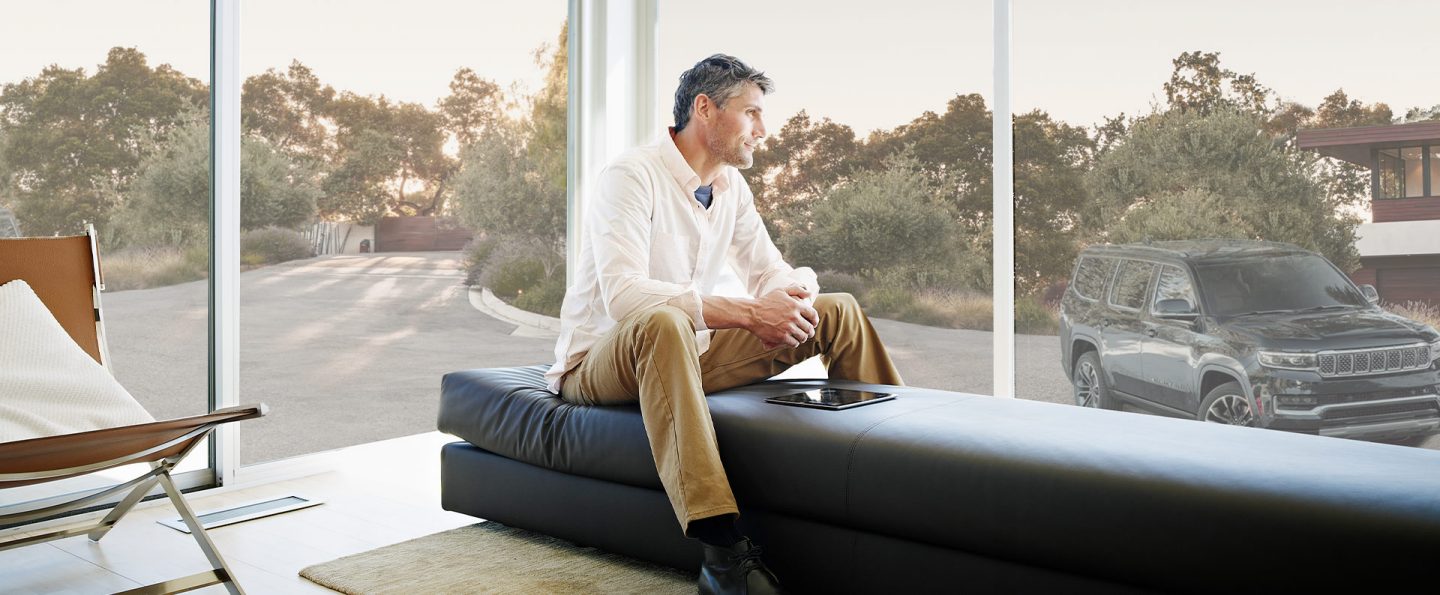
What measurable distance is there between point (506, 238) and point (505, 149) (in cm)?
38

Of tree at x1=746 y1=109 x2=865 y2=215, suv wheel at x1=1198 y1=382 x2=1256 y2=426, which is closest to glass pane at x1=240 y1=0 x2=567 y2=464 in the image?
tree at x1=746 y1=109 x2=865 y2=215

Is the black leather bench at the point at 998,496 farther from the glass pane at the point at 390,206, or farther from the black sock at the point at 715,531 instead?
the glass pane at the point at 390,206

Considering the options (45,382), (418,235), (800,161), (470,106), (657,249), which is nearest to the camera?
(45,382)

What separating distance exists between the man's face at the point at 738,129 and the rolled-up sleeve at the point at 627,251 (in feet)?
0.80

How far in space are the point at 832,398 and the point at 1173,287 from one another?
1.89m

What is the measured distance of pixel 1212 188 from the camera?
349cm

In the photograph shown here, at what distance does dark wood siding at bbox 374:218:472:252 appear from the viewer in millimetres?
4051

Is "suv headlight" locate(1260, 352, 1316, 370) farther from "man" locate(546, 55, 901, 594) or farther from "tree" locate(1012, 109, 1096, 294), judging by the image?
"man" locate(546, 55, 901, 594)

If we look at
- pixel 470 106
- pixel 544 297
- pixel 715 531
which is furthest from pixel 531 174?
pixel 715 531

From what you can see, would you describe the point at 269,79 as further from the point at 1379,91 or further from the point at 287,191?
the point at 1379,91

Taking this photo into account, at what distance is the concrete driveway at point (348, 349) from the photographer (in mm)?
3191

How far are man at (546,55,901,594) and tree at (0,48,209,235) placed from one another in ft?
4.73

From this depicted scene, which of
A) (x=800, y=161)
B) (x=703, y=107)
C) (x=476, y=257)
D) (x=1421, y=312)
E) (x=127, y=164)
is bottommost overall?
(x=1421, y=312)

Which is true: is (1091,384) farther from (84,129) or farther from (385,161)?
(84,129)
